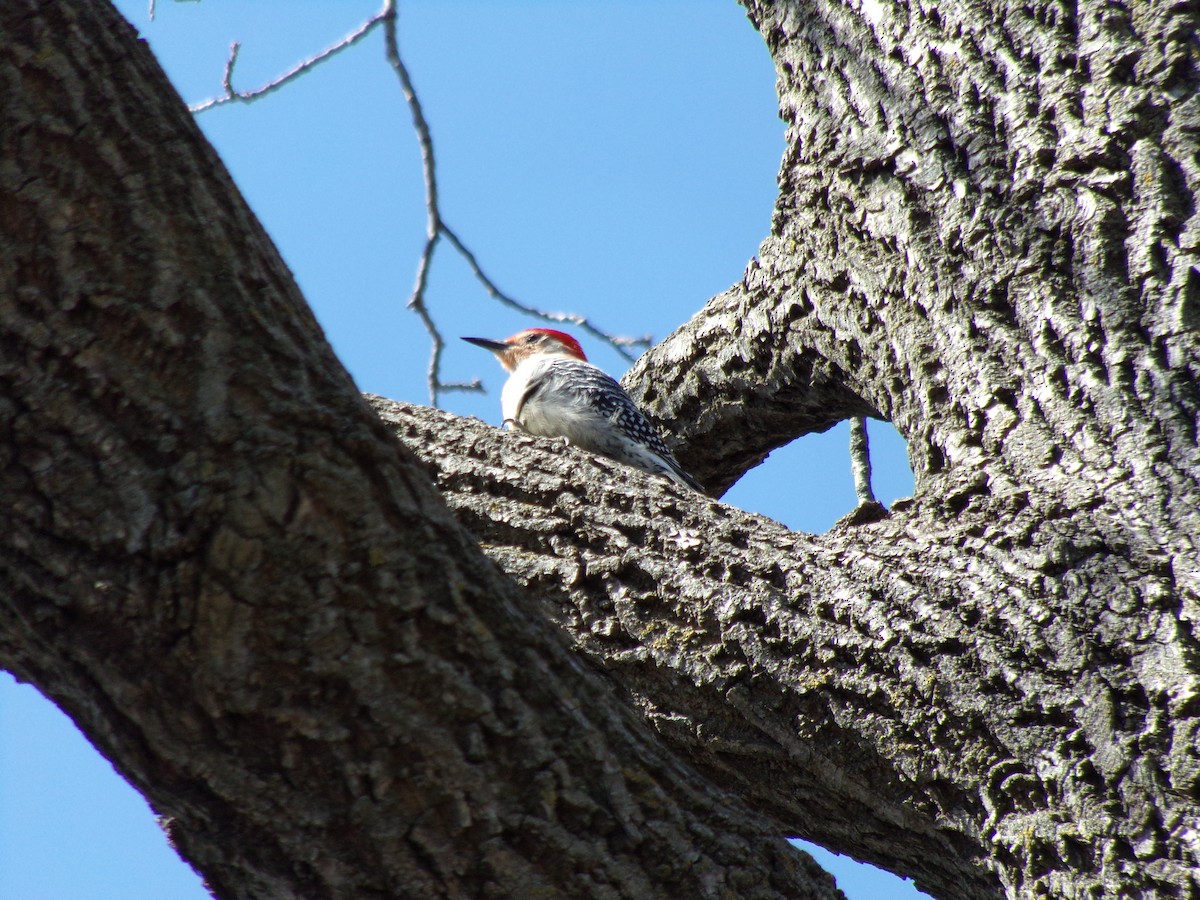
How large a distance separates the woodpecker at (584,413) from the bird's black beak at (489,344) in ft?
0.83

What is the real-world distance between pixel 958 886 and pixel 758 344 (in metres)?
1.92

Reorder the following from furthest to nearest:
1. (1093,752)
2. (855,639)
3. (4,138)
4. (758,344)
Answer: (758,344) < (855,639) < (1093,752) < (4,138)

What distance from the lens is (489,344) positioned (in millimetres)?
6965

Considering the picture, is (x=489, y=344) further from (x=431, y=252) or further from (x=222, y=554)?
(x=222, y=554)

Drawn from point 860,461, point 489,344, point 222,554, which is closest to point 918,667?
point 222,554

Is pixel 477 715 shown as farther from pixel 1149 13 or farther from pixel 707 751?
pixel 1149 13

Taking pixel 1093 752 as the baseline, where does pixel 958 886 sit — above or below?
below

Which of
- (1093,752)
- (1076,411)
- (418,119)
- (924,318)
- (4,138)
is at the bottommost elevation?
(1093,752)

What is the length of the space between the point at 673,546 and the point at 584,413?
9.85ft

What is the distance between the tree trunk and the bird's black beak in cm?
373

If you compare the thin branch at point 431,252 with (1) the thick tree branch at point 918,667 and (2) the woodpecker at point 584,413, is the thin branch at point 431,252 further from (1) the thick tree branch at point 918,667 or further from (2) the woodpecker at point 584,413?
(1) the thick tree branch at point 918,667

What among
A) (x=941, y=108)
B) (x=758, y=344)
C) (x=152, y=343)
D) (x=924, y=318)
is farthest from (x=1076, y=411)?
(x=152, y=343)

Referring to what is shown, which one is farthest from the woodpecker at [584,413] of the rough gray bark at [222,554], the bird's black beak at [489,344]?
the rough gray bark at [222,554]

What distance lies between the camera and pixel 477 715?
159cm
